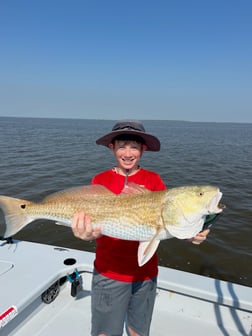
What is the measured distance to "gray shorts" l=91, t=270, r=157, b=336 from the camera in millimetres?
3191

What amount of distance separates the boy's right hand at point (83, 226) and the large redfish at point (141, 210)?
0.06 meters

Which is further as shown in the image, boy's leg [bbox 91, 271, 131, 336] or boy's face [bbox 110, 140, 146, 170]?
boy's face [bbox 110, 140, 146, 170]

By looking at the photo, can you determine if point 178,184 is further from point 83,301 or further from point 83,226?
point 83,226

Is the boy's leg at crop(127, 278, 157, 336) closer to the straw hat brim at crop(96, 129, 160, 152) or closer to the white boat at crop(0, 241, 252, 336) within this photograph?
the white boat at crop(0, 241, 252, 336)

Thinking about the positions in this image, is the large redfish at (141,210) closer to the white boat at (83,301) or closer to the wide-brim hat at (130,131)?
the wide-brim hat at (130,131)

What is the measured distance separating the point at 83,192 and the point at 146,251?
3.29 feet

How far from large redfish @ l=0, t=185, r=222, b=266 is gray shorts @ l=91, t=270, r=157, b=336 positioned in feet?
2.17

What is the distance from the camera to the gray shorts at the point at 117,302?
3191mm

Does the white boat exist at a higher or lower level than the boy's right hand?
lower

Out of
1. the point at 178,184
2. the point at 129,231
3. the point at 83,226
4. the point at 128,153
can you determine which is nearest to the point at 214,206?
the point at 129,231

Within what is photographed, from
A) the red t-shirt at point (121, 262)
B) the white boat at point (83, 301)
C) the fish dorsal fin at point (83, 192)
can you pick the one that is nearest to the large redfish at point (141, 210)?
the fish dorsal fin at point (83, 192)

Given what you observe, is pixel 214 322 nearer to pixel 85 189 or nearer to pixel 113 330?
pixel 113 330

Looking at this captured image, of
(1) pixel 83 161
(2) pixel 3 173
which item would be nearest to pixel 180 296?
(2) pixel 3 173

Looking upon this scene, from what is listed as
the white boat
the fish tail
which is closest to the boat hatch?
the white boat
